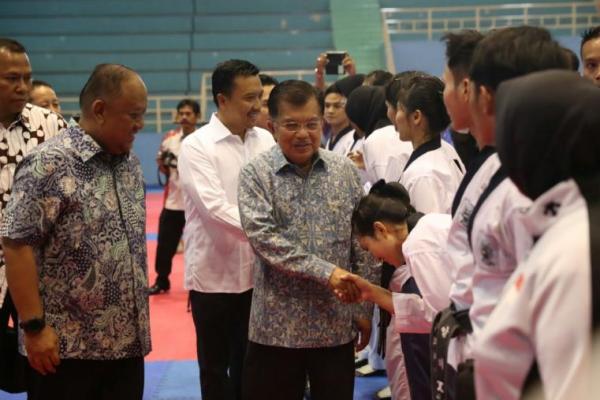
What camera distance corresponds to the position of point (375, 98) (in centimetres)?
454

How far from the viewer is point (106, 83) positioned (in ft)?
8.02

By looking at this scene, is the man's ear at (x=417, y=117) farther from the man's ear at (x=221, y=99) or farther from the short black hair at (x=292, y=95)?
the man's ear at (x=221, y=99)

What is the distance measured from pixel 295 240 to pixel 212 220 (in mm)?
744

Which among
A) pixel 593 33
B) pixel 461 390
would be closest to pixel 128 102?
pixel 461 390

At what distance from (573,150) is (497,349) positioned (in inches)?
14.2

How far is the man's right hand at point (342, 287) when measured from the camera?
2605 millimetres

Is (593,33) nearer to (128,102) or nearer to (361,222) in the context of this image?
(361,222)

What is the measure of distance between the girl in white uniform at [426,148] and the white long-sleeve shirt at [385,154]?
1.67ft

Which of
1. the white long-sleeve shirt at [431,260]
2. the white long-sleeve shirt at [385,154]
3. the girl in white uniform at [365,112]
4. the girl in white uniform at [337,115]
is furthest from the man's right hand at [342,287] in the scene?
the girl in white uniform at [337,115]

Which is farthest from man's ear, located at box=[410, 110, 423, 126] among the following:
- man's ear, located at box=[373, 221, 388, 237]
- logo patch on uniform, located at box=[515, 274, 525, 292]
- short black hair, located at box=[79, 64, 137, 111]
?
logo patch on uniform, located at box=[515, 274, 525, 292]

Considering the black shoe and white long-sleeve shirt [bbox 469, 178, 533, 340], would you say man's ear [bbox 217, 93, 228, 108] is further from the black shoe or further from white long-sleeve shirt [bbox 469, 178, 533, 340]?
the black shoe

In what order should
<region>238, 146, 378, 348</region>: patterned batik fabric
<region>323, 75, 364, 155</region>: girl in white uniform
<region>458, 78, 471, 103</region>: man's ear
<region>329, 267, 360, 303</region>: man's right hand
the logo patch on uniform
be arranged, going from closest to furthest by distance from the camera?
the logo patch on uniform, <region>458, 78, 471, 103</region>: man's ear, <region>329, 267, 360, 303</region>: man's right hand, <region>238, 146, 378, 348</region>: patterned batik fabric, <region>323, 75, 364, 155</region>: girl in white uniform

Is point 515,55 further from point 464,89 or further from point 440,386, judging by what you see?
point 440,386

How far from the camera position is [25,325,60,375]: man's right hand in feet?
7.74
